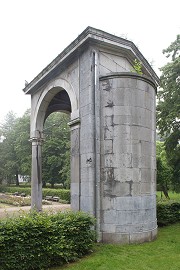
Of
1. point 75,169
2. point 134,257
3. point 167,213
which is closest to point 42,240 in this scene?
point 134,257

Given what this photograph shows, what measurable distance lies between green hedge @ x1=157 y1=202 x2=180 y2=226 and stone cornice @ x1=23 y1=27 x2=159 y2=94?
19.3ft

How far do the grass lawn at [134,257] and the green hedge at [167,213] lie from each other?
8.36ft

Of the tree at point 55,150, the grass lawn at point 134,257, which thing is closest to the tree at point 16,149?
the tree at point 55,150

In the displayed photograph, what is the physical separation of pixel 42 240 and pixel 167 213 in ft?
23.3

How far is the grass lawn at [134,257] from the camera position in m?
6.54

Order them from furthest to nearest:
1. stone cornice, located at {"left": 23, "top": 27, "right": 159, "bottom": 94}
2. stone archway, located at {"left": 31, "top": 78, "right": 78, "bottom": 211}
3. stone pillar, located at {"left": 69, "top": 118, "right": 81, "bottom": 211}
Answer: stone archway, located at {"left": 31, "top": 78, "right": 78, "bottom": 211} → stone pillar, located at {"left": 69, "top": 118, "right": 81, "bottom": 211} → stone cornice, located at {"left": 23, "top": 27, "right": 159, "bottom": 94}

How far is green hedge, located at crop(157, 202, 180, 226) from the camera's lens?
11.6 meters

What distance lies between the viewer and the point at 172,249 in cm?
803

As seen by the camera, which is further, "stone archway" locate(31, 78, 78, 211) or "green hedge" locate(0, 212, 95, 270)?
"stone archway" locate(31, 78, 78, 211)

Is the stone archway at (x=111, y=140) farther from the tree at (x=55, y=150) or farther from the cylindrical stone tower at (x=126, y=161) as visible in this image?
the tree at (x=55, y=150)

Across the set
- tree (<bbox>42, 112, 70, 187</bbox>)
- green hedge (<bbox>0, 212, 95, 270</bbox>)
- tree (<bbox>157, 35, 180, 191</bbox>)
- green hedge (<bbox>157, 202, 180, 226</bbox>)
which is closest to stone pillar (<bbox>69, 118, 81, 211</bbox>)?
green hedge (<bbox>0, 212, 95, 270</bbox>)

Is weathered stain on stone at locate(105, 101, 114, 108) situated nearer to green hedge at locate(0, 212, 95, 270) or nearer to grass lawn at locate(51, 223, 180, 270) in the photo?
green hedge at locate(0, 212, 95, 270)

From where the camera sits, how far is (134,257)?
285 inches

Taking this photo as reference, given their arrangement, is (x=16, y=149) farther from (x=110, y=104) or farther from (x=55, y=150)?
(x=110, y=104)
